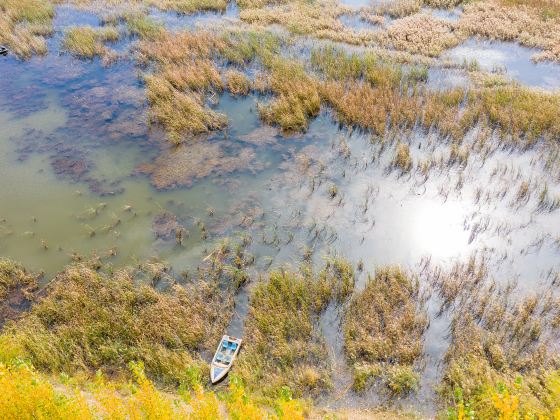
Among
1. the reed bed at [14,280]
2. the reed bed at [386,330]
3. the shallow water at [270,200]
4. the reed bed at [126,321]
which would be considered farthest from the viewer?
the shallow water at [270,200]

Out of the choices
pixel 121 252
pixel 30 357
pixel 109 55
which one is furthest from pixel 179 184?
pixel 109 55

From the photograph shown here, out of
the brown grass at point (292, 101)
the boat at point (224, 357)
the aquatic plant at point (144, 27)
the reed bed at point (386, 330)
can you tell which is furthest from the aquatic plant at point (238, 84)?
the boat at point (224, 357)

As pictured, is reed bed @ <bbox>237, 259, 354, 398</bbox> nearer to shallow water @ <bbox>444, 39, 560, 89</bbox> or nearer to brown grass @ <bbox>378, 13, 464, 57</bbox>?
shallow water @ <bbox>444, 39, 560, 89</bbox>

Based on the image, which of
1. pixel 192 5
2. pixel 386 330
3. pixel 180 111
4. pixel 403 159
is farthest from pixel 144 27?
pixel 386 330

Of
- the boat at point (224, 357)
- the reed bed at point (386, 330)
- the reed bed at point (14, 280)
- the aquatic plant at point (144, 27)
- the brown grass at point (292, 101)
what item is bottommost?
the reed bed at point (14, 280)

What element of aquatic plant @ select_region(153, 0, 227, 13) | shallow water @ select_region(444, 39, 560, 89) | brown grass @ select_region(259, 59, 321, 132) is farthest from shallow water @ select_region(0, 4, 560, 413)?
aquatic plant @ select_region(153, 0, 227, 13)

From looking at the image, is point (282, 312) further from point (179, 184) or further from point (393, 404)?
point (179, 184)

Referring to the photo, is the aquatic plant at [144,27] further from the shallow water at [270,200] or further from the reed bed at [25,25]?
the shallow water at [270,200]
